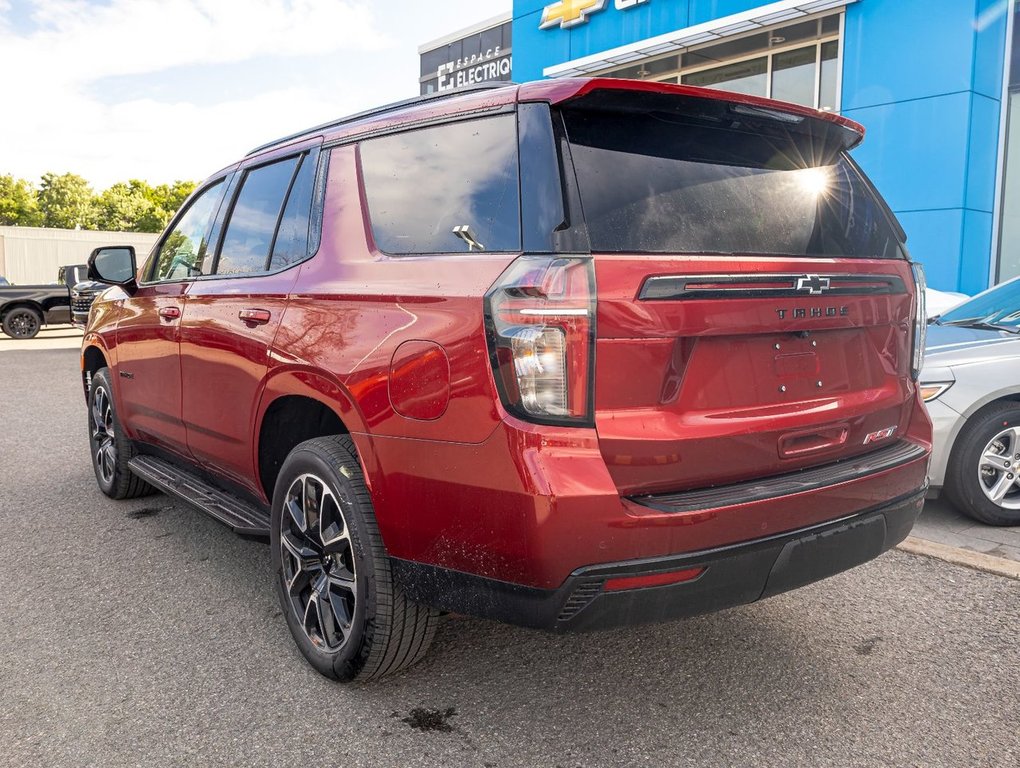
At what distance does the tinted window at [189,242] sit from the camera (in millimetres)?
4273

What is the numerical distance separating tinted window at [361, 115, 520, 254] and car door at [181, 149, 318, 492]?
48cm

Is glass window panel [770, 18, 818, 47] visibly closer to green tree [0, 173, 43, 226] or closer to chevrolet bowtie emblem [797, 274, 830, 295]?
chevrolet bowtie emblem [797, 274, 830, 295]

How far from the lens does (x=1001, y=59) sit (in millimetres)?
11664

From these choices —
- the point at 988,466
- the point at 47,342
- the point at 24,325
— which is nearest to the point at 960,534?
the point at 988,466

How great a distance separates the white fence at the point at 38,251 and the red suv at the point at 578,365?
35.6 m

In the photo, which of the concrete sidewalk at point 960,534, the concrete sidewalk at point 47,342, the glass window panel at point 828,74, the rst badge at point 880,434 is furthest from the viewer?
the concrete sidewalk at point 47,342

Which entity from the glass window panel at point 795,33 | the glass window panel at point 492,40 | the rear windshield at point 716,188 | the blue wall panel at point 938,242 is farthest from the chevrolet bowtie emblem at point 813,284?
the glass window panel at point 492,40

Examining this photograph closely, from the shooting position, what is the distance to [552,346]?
228 centimetres

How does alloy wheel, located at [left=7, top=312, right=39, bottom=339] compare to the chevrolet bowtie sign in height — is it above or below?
below

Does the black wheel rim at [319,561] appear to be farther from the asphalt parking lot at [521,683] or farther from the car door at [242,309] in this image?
the car door at [242,309]

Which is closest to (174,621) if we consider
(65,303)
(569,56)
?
(569,56)

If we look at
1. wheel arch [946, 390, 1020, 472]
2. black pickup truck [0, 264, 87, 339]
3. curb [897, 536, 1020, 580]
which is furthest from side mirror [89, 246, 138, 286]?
black pickup truck [0, 264, 87, 339]

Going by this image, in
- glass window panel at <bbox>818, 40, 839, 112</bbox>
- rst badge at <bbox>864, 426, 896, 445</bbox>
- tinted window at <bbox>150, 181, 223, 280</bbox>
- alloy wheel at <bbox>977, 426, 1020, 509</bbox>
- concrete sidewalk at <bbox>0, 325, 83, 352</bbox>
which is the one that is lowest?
concrete sidewalk at <bbox>0, 325, 83, 352</bbox>

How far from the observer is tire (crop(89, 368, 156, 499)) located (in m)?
5.11
